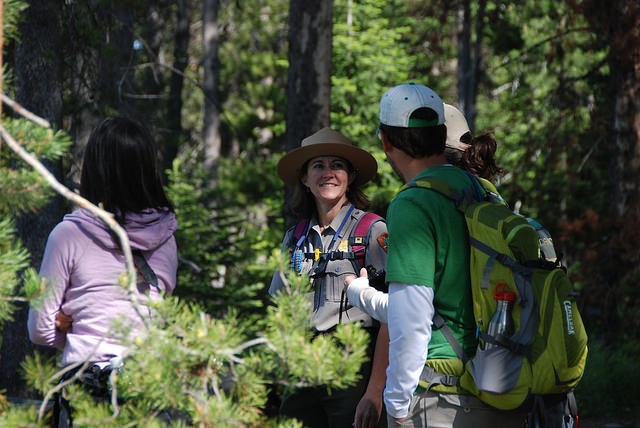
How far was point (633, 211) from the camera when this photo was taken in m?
10.4

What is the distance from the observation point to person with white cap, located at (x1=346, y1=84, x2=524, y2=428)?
2842 millimetres

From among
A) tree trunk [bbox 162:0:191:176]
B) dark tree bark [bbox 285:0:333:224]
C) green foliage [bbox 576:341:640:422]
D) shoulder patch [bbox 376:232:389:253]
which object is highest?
tree trunk [bbox 162:0:191:176]

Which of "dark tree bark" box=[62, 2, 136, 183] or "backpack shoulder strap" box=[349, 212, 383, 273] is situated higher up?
"dark tree bark" box=[62, 2, 136, 183]

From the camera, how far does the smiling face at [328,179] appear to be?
4160mm

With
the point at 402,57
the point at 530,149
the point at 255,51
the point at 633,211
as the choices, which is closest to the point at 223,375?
the point at 633,211

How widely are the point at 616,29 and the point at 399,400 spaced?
28.6ft

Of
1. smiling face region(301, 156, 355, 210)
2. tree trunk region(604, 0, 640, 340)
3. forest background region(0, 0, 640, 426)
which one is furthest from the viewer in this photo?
tree trunk region(604, 0, 640, 340)

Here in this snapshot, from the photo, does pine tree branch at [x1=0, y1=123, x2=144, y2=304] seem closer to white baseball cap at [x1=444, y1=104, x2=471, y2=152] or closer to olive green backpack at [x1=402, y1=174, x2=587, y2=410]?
olive green backpack at [x1=402, y1=174, x2=587, y2=410]

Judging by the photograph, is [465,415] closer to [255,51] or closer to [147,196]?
[147,196]

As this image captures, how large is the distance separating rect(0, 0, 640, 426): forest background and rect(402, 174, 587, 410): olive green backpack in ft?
2.49

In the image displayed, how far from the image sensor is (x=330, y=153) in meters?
4.29

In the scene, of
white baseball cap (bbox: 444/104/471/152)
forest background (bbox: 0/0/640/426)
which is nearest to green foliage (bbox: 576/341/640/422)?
forest background (bbox: 0/0/640/426)

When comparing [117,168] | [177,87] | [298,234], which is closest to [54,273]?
[117,168]

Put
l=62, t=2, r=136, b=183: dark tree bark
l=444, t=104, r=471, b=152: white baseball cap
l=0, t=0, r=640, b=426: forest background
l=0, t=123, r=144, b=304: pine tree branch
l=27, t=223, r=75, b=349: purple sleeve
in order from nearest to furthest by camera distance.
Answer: l=0, t=123, r=144, b=304: pine tree branch < l=0, t=0, r=640, b=426: forest background < l=27, t=223, r=75, b=349: purple sleeve < l=444, t=104, r=471, b=152: white baseball cap < l=62, t=2, r=136, b=183: dark tree bark
